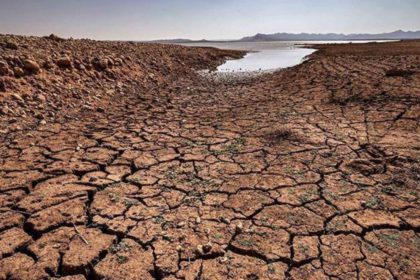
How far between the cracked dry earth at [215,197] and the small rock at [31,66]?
148 cm

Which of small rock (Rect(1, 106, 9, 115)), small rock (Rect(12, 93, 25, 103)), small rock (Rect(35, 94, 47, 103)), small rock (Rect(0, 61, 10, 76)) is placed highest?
small rock (Rect(0, 61, 10, 76))

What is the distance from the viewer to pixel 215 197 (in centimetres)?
257

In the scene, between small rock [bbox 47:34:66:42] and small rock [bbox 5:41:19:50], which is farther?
small rock [bbox 47:34:66:42]

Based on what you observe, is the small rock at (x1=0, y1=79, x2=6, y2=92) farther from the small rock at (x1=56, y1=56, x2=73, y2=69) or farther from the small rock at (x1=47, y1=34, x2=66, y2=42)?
the small rock at (x1=47, y1=34, x2=66, y2=42)

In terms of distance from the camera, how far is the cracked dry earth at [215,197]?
186 cm

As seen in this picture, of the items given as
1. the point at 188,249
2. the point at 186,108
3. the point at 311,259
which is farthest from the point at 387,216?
the point at 186,108

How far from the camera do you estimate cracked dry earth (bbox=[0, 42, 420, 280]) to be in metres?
1.86

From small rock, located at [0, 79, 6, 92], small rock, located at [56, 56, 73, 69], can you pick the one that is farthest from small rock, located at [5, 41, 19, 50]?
small rock, located at [0, 79, 6, 92]

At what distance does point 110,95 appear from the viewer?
6.12 meters

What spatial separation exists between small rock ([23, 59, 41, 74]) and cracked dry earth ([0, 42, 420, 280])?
1.48 m

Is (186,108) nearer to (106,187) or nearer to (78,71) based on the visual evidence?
(78,71)

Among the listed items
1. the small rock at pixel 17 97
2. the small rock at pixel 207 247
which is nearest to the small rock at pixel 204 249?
the small rock at pixel 207 247

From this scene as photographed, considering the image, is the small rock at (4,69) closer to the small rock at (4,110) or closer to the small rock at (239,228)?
the small rock at (4,110)

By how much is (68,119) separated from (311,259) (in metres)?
3.87
